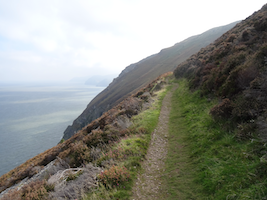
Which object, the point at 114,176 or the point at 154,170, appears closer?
the point at 114,176

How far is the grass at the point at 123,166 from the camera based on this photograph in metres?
4.90

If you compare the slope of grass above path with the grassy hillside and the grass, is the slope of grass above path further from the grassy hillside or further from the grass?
the grass

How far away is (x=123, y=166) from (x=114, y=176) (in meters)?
0.70

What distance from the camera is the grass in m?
4.90

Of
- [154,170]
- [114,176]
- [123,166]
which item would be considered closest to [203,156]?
[154,170]

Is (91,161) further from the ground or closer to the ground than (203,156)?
further from the ground

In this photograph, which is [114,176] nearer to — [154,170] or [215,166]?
[154,170]

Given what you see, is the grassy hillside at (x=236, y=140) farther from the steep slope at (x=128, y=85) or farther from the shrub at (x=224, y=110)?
the steep slope at (x=128, y=85)

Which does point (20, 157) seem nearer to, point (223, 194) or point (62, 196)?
point (62, 196)

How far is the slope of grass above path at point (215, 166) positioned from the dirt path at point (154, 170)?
0.32m

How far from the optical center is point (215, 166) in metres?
4.98

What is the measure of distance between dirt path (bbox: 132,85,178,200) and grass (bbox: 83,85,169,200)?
0.25 meters

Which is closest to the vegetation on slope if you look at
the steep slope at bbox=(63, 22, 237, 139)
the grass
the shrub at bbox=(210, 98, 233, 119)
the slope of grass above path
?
the grass

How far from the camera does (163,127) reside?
1021cm
